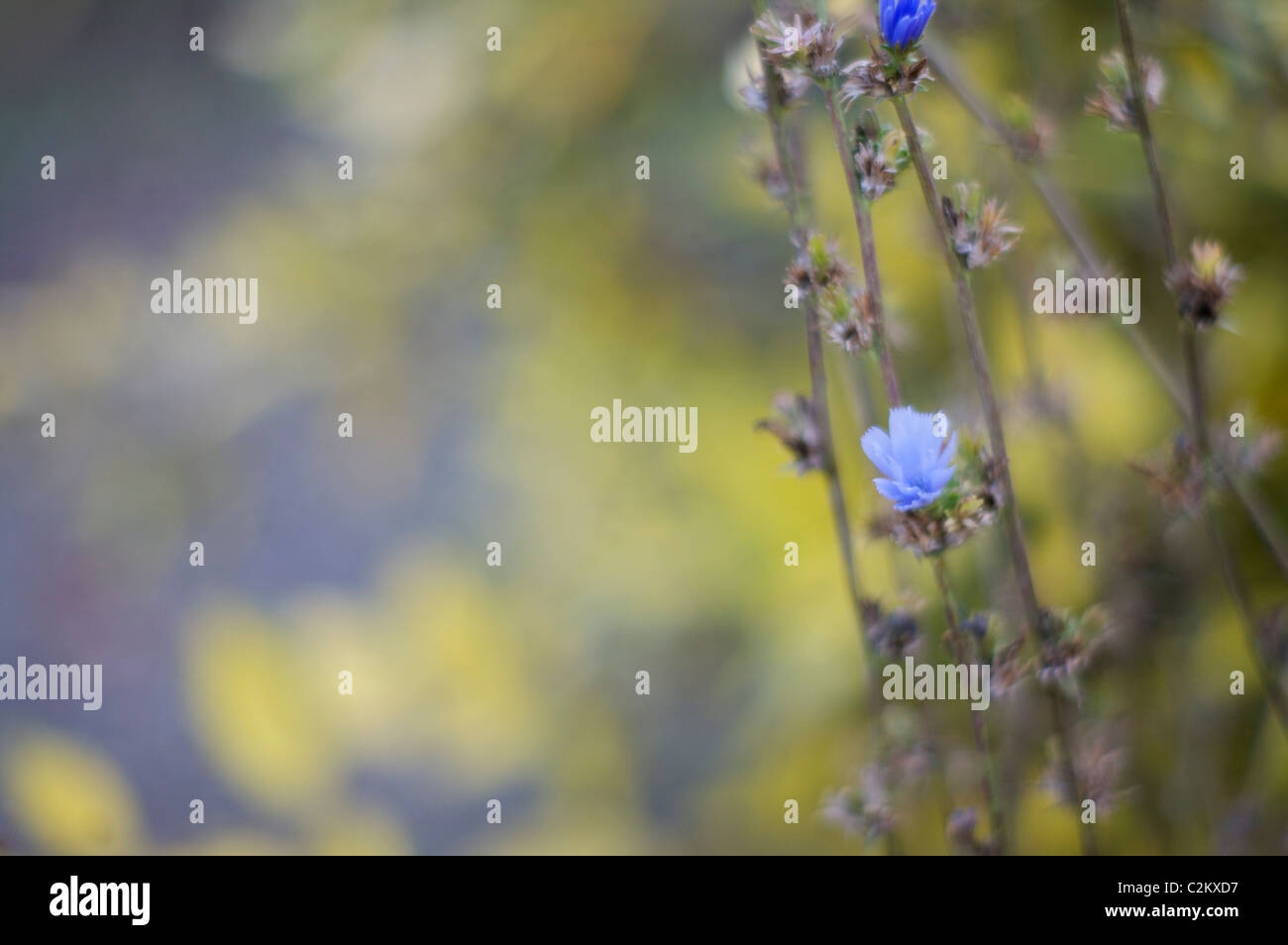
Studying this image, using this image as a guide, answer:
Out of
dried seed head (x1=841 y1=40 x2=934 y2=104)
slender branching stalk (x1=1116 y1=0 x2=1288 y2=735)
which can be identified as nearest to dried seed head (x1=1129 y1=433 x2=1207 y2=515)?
slender branching stalk (x1=1116 y1=0 x2=1288 y2=735)

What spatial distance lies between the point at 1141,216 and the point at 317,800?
848 mm

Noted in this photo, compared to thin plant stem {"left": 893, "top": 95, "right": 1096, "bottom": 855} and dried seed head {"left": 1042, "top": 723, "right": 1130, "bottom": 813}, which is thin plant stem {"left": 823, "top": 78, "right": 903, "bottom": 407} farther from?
dried seed head {"left": 1042, "top": 723, "right": 1130, "bottom": 813}

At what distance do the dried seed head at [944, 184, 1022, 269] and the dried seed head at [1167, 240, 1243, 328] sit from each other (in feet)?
0.34

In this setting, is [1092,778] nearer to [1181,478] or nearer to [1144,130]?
[1181,478]

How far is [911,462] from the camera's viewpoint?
37 cm

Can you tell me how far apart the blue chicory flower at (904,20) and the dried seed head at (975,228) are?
6 centimetres

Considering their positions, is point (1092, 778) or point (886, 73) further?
point (1092, 778)

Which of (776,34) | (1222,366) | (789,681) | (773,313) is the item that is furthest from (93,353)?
(1222,366)

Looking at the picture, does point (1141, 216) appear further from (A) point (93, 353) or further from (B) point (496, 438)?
(A) point (93, 353)

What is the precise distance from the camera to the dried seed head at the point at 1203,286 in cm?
44

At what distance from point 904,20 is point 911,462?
16cm

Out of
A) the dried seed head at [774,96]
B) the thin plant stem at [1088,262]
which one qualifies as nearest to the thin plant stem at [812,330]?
the dried seed head at [774,96]

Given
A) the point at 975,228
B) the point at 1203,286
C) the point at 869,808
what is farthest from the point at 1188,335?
the point at 869,808

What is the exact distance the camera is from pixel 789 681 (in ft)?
2.68
